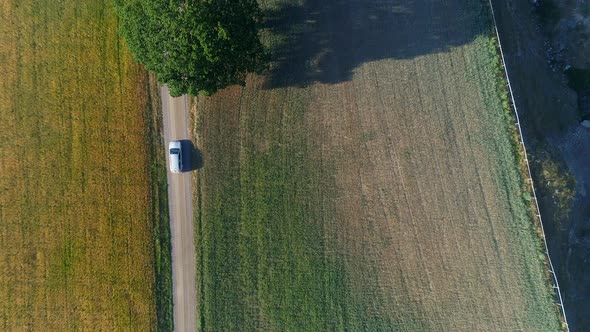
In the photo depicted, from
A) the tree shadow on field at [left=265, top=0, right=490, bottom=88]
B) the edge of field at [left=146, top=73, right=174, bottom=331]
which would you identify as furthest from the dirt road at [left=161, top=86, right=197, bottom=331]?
the tree shadow on field at [left=265, top=0, right=490, bottom=88]

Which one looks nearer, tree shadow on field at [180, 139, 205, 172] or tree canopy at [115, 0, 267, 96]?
tree canopy at [115, 0, 267, 96]

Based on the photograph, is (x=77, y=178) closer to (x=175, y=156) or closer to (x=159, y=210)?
(x=159, y=210)

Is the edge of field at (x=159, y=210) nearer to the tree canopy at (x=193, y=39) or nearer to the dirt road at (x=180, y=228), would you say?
the dirt road at (x=180, y=228)

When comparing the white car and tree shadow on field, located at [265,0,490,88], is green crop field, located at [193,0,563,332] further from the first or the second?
the white car

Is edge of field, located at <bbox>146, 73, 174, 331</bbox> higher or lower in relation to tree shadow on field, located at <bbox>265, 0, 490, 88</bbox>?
lower

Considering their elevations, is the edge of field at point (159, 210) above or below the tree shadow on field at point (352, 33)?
below

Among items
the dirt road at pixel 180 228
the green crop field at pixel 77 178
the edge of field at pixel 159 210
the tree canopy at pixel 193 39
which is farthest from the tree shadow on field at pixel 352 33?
the green crop field at pixel 77 178
